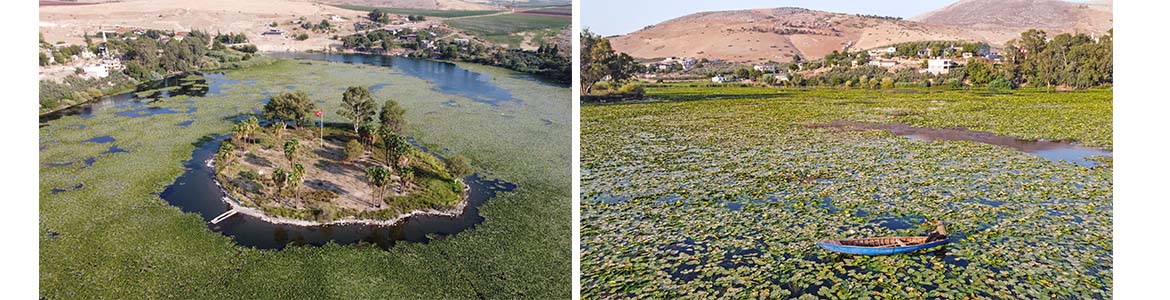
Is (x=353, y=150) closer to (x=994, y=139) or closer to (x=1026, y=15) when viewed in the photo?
(x=994, y=139)

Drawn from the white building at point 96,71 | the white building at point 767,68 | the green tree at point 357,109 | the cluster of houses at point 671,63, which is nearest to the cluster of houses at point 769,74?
the white building at point 767,68

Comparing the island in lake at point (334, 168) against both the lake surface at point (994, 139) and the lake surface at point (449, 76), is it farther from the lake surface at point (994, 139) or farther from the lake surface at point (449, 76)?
the lake surface at point (994, 139)

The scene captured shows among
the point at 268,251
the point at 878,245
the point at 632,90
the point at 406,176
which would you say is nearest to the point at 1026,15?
the point at 878,245

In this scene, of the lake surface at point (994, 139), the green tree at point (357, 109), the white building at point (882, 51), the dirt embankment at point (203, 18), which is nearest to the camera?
the dirt embankment at point (203, 18)

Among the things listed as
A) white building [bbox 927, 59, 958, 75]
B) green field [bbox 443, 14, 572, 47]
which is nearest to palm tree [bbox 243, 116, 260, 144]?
green field [bbox 443, 14, 572, 47]
